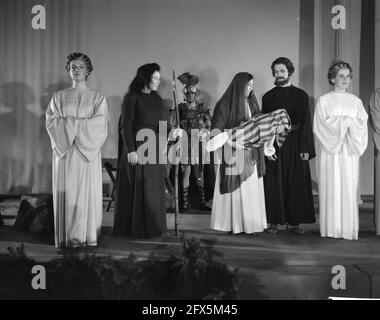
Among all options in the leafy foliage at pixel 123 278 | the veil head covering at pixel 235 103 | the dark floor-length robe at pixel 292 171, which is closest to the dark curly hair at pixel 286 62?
the dark floor-length robe at pixel 292 171

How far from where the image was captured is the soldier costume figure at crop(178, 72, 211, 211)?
5250mm

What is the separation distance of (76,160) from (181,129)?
101 cm

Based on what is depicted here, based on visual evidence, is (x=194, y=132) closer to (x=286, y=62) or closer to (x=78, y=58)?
(x=286, y=62)

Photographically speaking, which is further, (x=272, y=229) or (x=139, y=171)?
(x=272, y=229)

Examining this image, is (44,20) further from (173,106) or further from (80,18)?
(173,106)

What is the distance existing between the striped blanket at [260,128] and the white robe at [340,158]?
30cm

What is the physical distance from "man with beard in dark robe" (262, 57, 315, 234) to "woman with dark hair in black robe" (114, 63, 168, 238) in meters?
0.94

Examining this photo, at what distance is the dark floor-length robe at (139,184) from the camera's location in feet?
15.6

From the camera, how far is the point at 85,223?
463 cm

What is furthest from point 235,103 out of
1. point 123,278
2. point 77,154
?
point 123,278

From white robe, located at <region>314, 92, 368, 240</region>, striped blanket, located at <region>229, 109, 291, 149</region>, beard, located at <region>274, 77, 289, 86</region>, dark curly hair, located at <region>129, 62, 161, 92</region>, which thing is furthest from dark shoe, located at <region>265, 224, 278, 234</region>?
dark curly hair, located at <region>129, 62, 161, 92</region>

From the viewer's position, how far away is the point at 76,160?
15.2 ft
